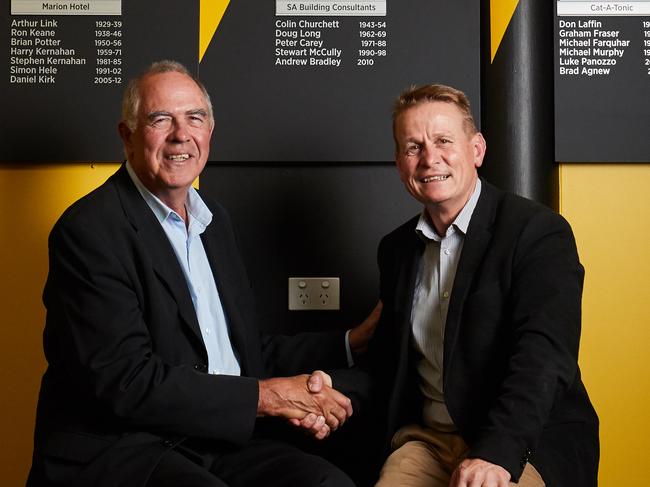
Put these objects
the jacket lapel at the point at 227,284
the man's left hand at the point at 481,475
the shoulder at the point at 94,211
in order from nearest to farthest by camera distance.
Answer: the man's left hand at the point at 481,475
the shoulder at the point at 94,211
the jacket lapel at the point at 227,284

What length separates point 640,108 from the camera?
2.47 meters

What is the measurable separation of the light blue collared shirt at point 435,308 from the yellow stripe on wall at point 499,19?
0.70m

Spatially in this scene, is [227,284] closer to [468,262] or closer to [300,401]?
[300,401]

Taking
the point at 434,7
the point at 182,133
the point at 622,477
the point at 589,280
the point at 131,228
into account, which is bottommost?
the point at 622,477

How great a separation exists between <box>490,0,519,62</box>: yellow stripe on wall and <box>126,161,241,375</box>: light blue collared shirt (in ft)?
3.57

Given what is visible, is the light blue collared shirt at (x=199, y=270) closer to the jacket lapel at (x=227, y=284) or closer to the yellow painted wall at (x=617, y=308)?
the jacket lapel at (x=227, y=284)

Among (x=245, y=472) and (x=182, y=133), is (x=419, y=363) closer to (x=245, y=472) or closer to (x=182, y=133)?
(x=245, y=472)

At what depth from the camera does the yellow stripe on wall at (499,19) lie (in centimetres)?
250

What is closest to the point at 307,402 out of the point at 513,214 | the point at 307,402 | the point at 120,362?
the point at 307,402

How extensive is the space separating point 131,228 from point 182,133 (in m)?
0.28

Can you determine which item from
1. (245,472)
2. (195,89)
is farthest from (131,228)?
(245,472)

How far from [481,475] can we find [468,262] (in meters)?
0.52

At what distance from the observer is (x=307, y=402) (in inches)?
78.2

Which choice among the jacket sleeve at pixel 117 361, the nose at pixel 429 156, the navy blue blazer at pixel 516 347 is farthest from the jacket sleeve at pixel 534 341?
the jacket sleeve at pixel 117 361
